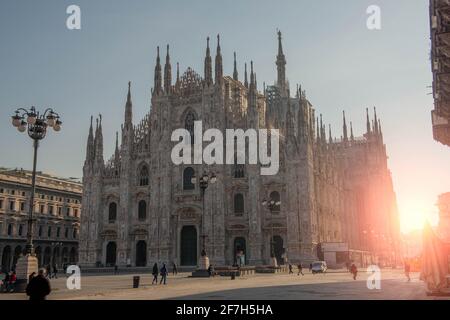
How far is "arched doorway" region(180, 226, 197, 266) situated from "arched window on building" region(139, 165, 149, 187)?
24.2 feet

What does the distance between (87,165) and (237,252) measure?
2101cm

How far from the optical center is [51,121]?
20156mm

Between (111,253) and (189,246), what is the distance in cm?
1009

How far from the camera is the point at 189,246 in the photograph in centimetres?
5078

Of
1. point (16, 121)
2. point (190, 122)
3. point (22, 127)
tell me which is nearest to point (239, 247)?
point (190, 122)

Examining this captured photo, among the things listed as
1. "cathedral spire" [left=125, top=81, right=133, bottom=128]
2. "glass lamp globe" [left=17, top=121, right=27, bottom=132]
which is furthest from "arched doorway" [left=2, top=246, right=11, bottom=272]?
"glass lamp globe" [left=17, top=121, right=27, bottom=132]

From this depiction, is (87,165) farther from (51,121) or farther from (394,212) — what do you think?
(394,212)

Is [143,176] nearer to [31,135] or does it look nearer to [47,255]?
[47,255]

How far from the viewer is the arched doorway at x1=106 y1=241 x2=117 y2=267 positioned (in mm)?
54188

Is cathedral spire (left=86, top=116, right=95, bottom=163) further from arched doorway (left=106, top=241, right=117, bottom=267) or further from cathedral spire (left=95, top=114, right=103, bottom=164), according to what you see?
arched doorway (left=106, top=241, right=117, bottom=267)

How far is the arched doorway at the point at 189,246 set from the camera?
50469mm

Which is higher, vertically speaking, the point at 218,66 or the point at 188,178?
the point at 218,66

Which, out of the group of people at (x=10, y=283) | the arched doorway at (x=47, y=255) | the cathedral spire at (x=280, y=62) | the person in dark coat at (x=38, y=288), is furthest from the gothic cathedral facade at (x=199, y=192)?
the person in dark coat at (x=38, y=288)
